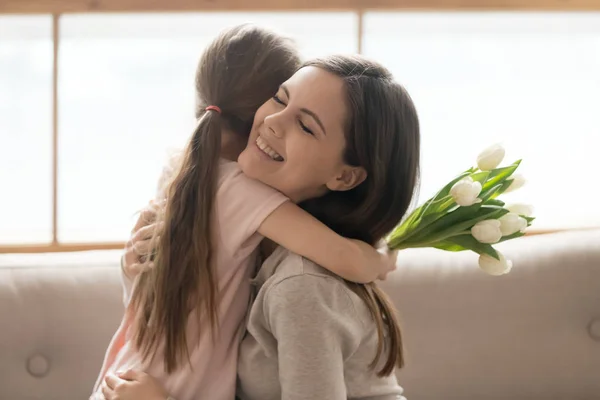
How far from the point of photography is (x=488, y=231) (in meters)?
1.49

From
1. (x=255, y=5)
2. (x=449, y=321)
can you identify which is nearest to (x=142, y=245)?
(x=449, y=321)

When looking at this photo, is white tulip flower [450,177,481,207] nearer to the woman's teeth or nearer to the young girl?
the young girl

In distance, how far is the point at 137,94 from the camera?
2387 millimetres

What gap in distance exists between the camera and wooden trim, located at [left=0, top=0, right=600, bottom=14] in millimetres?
2264

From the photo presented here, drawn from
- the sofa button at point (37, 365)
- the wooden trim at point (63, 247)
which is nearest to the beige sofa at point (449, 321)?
the sofa button at point (37, 365)

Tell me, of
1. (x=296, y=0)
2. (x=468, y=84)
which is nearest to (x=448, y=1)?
(x=468, y=84)

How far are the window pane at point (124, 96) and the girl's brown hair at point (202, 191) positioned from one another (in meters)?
0.86

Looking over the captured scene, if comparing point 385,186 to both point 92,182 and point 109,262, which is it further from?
point 92,182

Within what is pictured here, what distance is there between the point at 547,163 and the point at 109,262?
1286mm

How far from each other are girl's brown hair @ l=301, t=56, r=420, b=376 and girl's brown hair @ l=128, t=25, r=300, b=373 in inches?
4.1

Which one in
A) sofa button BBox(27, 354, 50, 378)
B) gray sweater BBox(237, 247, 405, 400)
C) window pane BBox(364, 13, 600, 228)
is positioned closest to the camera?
gray sweater BBox(237, 247, 405, 400)

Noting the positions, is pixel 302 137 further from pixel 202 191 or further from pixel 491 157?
pixel 491 157

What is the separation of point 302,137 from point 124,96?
1.09m

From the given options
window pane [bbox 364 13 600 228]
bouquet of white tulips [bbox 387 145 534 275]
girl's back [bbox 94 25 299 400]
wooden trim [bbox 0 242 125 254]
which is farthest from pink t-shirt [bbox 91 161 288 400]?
window pane [bbox 364 13 600 228]
